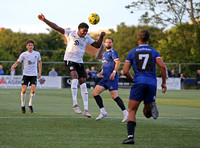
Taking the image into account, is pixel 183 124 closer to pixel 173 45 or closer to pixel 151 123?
pixel 151 123

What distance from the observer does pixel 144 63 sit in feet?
24.6

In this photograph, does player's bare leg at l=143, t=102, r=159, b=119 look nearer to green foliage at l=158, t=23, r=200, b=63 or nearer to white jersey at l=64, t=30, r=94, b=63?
white jersey at l=64, t=30, r=94, b=63

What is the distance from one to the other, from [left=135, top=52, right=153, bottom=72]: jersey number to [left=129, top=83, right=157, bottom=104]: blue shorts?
279 mm

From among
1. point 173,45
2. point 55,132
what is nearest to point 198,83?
point 173,45

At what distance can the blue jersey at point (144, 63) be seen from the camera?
750cm

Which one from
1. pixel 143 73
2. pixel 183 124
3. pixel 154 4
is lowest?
pixel 183 124

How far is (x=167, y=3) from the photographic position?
2096 inches

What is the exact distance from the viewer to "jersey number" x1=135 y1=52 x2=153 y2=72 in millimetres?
7507

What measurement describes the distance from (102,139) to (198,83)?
33.8 metres

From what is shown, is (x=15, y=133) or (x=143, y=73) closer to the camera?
(x=143, y=73)

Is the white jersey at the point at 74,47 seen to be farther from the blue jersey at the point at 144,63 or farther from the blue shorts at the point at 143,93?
the blue shorts at the point at 143,93

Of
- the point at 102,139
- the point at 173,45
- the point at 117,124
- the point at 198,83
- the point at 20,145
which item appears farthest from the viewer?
the point at 173,45

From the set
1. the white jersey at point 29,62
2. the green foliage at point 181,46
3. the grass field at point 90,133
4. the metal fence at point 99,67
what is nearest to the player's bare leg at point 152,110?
the grass field at point 90,133

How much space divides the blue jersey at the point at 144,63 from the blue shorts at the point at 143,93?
0.07 meters
